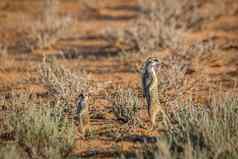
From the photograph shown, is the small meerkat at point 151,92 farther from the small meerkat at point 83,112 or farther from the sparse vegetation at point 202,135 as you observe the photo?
the small meerkat at point 83,112

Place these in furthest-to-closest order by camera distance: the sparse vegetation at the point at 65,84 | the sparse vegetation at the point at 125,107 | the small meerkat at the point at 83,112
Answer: the sparse vegetation at the point at 65,84 < the sparse vegetation at the point at 125,107 < the small meerkat at the point at 83,112

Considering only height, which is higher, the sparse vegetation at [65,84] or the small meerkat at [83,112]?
the sparse vegetation at [65,84]

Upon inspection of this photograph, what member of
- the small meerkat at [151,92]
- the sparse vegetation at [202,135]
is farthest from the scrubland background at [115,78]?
the small meerkat at [151,92]

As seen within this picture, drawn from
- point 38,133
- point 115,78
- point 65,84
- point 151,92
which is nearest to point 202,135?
point 151,92

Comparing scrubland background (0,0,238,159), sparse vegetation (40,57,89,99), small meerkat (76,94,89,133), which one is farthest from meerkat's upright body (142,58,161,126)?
sparse vegetation (40,57,89,99)

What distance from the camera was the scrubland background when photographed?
613cm

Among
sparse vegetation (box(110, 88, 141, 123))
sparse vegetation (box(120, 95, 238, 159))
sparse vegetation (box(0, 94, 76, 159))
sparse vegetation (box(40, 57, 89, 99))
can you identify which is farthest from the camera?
sparse vegetation (box(40, 57, 89, 99))

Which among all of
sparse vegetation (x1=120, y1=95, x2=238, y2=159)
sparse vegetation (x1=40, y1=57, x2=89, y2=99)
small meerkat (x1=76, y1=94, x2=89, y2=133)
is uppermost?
sparse vegetation (x1=40, y1=57, x2=89, y2=99)

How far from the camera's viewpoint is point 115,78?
387 inches

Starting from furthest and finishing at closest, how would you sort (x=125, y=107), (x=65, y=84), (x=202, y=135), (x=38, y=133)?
(x=65, y=84)
(x=125, y=107)
(x=38, y=133)
(x=202, y=135)

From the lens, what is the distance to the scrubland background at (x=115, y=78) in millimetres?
6129

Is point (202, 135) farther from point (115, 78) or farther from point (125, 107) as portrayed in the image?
point (115, 78)

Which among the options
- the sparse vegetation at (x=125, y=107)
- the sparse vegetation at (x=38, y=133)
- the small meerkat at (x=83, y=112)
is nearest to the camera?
the sparse vegetation at (x=38, y=133)

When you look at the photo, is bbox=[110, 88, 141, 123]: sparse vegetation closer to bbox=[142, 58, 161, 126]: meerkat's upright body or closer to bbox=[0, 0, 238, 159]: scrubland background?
bbox=[0, 0, 238, 159]: scrubland background
